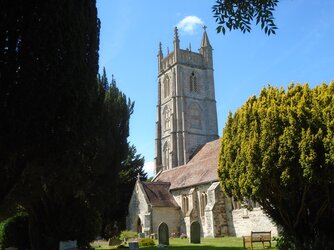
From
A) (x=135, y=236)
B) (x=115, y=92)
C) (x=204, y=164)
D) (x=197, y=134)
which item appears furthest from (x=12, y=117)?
(x=197, y=134)

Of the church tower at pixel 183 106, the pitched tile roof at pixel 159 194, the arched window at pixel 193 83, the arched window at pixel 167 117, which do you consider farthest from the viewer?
the arched window at pixel 193 83

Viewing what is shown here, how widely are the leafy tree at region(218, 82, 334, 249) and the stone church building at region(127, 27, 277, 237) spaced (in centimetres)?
1071

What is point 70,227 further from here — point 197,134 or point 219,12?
point 197,134

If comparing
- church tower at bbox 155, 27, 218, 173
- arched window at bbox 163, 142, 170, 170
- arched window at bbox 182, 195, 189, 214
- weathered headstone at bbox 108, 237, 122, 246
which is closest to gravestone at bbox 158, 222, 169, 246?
weathered headstone at bbox 108, 237, 122, 246

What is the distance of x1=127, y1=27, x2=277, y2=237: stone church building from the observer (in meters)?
29.9

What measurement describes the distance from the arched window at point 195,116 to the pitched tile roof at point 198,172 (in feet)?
23.8

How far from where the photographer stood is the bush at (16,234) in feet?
60.8

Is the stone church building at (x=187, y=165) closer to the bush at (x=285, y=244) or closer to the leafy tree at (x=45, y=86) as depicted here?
the bush at (x=285, y=244)

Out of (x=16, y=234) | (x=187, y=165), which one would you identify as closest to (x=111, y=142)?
(x=16, y=234)

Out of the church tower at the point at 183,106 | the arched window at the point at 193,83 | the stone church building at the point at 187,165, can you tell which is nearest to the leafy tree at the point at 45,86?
the stone church building at the point at 187,165

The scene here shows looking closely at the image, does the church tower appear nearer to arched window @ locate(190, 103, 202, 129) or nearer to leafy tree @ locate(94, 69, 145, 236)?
arched window @ locate(190, 103, 202, 129)

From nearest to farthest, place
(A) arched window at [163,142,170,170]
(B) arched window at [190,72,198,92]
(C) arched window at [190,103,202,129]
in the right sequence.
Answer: (A) arched window at [163,142,170,170], (C) arched window at [190,103,202,129], (B) arched window at [190,72,198,92]

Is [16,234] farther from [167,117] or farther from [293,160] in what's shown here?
[167,117]

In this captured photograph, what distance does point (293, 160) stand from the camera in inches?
495
